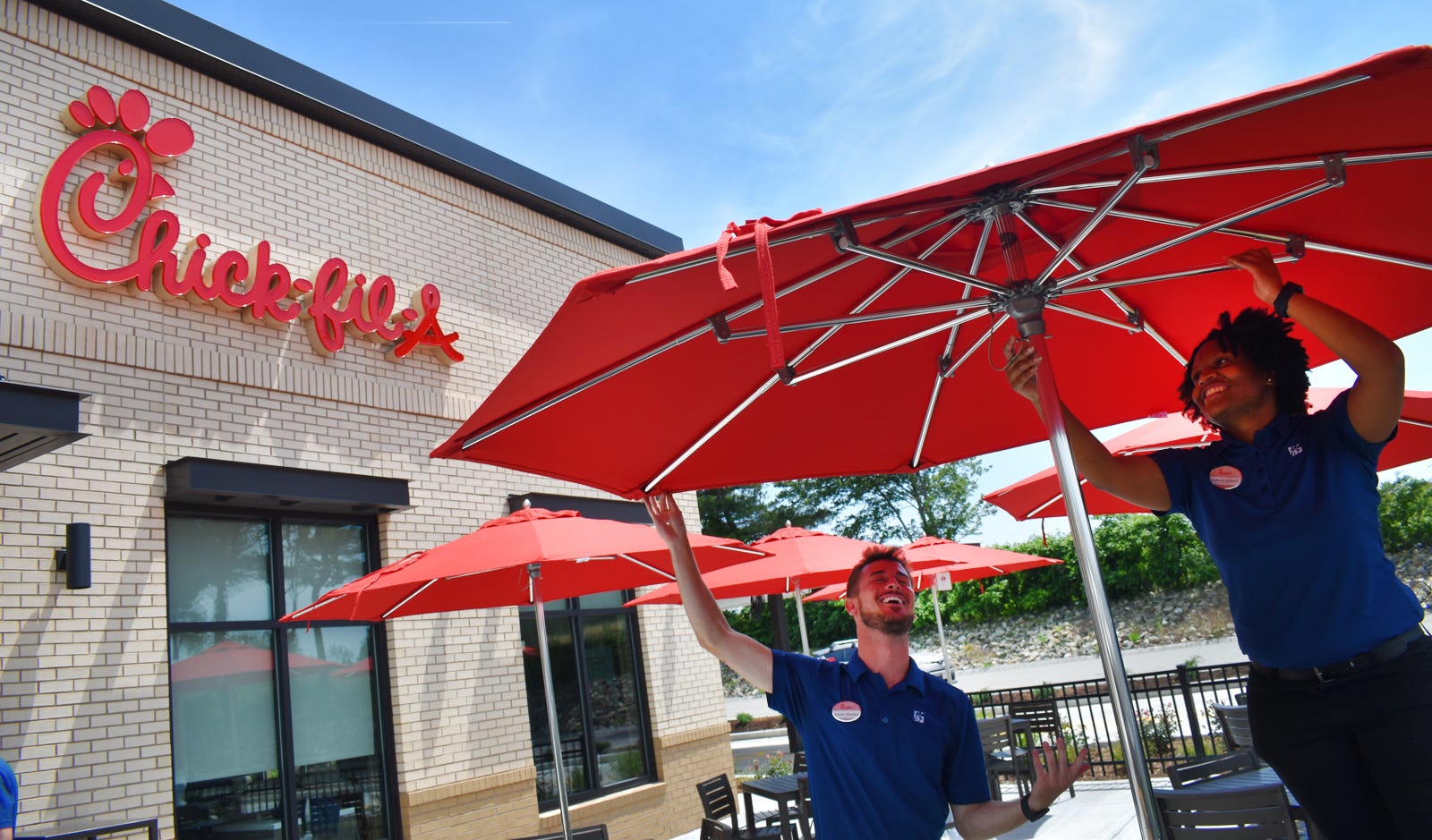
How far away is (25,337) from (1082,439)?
7316 millimetres

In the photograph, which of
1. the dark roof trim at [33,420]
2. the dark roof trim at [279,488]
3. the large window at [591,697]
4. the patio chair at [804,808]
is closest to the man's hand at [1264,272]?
the patio chair at [804,808]

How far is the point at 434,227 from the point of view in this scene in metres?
10.8

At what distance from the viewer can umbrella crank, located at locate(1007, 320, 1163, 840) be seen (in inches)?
93.9

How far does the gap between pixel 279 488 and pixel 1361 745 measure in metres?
7.90

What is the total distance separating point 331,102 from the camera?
9859 mm

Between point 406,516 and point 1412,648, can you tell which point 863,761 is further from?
point 406,516

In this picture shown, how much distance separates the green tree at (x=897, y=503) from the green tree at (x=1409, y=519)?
22.8 m

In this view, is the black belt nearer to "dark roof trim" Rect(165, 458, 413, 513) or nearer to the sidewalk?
the sidewalk

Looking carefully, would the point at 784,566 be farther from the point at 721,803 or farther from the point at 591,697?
the point at 591,697

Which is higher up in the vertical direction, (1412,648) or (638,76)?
(638,76)

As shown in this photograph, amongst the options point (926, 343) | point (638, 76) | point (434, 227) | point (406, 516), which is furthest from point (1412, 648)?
point (638, 76)

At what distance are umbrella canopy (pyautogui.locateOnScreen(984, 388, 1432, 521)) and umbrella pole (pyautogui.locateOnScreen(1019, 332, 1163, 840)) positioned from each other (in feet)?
10.5

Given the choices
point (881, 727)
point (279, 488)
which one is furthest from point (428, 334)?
point (881, 727)

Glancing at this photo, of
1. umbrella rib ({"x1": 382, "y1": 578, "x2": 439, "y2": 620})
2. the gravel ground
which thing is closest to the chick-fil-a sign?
umbrella rib ({"x1": 382, "y1": 578, "x2": 439, "y2": 620})
